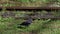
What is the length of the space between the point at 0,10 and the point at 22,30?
5.18 feet

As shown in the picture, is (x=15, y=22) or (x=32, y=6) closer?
(x=15, y=22)

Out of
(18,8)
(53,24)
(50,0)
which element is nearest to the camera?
(53,24)

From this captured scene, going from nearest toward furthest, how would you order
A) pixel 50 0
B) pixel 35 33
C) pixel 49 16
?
pixel 35 33 → pixel 49 16 → pixel 50 0

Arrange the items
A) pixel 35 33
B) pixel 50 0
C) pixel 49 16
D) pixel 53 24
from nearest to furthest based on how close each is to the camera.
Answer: pixel 35 33
pixel 53 24
pixel 49 16
pixel 50 0

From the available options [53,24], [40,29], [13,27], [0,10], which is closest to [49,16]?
[53,24]

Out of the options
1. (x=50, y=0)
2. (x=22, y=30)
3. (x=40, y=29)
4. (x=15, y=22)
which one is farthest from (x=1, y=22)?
(x=50, y=0)

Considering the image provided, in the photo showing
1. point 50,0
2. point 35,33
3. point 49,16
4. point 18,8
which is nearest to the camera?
point 35,33

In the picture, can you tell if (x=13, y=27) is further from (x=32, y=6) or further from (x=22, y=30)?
(x=32, y=6)

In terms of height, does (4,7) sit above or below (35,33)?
above

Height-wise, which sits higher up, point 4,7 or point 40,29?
point 4,7

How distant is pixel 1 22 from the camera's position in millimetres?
5359

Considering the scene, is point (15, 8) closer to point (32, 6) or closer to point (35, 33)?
point (32, 6)

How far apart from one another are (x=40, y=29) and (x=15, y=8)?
1.52 meters

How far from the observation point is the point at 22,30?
4883 mm
